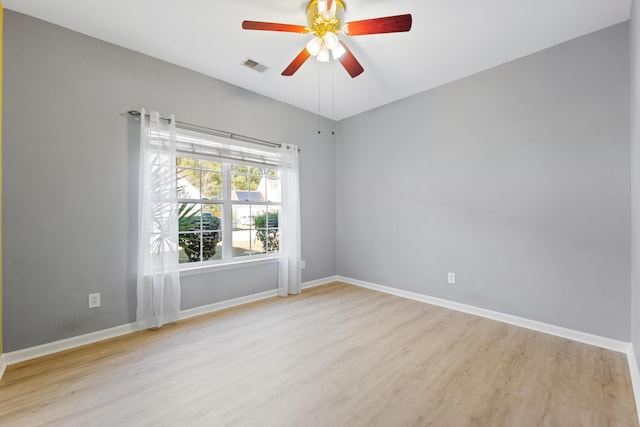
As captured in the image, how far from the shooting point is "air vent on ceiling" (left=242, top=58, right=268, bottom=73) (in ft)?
9.35

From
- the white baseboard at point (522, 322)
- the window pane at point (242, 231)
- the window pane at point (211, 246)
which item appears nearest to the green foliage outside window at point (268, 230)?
the window pane at point (242, 231)

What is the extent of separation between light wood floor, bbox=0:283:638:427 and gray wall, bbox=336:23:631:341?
462mm

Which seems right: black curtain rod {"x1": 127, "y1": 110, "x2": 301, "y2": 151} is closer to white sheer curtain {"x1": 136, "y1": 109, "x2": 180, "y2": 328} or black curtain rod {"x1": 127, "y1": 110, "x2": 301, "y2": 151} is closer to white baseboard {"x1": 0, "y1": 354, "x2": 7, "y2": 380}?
white sheer curtain {"x1": 136, "y1": 109, "x2": 180, "y2": 328}

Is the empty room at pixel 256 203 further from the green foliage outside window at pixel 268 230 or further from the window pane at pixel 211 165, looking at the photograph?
the green foliage outside window at pixel 268 230

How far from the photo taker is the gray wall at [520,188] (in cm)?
229

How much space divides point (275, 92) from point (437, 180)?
2384 mm

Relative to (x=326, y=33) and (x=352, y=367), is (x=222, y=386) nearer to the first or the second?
(x=352, y=367)

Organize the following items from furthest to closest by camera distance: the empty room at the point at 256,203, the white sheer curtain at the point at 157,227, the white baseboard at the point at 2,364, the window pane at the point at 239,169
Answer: the window pane at the point at 239,169 < the white sheer curtain at the point at 157,227 < the white baseboard at the point at 2,364 < the empty room at the point at 256,203

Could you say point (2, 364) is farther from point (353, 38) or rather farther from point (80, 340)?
point (353, 38)

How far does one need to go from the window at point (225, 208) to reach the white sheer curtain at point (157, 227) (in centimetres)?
30

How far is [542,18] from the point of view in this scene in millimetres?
2223

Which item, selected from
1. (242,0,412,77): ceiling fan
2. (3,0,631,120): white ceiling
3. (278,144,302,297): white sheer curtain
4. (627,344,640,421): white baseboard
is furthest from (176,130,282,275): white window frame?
(627,344,640,421): white baseboard

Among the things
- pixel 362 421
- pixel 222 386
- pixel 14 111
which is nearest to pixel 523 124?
Result: pixel 362 421

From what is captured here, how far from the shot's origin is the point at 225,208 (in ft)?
11.0
